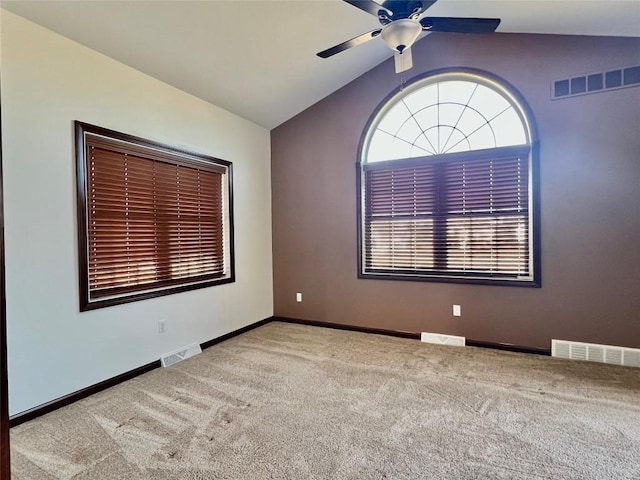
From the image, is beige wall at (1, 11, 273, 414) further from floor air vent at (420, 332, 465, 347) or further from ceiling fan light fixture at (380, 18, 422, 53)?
floor air vent at (420, 332, 465, 347)

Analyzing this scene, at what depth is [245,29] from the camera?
309cm

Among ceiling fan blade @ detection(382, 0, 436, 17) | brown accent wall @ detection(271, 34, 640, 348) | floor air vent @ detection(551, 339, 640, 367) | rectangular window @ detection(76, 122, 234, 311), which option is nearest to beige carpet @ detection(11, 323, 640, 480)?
floor air vent @ detection(551, 339, 640, 367)

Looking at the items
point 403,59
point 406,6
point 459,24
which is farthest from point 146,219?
point 459,24

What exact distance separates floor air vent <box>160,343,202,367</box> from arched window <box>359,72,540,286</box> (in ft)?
7.13

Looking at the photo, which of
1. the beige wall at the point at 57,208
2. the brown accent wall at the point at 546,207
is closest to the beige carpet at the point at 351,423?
the beige wall at the point at 57,208

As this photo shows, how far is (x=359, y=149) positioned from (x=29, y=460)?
13.4 feet

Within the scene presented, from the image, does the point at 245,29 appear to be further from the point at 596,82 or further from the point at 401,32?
the point at 596,82

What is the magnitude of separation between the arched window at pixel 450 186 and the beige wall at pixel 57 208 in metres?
2.41

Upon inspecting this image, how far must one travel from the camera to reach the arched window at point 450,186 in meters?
3.69

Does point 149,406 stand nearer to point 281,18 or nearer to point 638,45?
point 281,18

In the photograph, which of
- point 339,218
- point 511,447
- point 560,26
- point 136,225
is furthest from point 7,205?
point 560,26

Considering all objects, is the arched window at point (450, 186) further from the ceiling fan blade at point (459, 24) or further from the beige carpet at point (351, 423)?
the ceiling fan blade at point (459, 24)

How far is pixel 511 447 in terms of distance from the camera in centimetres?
212

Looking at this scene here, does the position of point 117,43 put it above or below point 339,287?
above
